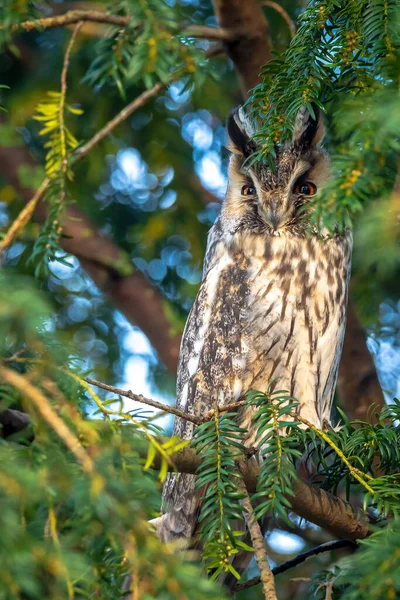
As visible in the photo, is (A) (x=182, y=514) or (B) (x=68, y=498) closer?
(B) (x=68, y=498)

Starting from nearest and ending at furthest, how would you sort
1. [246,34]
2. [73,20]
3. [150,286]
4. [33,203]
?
1. [33,203]
2. [73,20]
3. [246,34]
4. [150,286]

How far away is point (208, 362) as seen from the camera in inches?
88.7

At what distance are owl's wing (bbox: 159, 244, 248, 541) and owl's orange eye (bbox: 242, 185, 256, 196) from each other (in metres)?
0.21

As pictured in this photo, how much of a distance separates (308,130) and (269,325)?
637 millimetres

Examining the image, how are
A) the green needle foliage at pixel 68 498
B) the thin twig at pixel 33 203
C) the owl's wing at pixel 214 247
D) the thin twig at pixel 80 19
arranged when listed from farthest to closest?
the owl's wing at pixel 214 247
the thin twig at pixel 80 19
the thin twig at pixel 33 203
the green needle foliage at pixel 68 498

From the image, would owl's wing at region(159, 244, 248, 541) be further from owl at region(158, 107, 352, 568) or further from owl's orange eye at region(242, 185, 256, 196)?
owl's orange eye at region(242, 185, 256, 196)

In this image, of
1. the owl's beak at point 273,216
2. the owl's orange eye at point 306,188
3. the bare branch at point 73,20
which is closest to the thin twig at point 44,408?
the bare branch at point 73,20

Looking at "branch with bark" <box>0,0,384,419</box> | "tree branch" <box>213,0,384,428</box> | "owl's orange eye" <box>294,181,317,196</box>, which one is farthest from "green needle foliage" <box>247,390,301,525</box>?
"branch with bark" <box>0,0,384,419</box>

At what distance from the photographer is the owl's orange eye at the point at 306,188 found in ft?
7.36

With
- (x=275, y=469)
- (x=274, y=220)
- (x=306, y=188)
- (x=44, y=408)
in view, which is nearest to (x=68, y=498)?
(x=44, y=408)

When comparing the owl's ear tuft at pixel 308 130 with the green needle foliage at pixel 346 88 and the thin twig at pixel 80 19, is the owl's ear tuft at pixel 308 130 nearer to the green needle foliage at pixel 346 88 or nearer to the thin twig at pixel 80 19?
the green needle foliage at pixel 346 88

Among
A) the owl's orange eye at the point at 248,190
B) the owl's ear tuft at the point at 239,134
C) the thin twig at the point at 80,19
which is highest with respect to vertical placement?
the owl's ear tuft at the point at 239,134

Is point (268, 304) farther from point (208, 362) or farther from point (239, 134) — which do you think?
point (239, 134)

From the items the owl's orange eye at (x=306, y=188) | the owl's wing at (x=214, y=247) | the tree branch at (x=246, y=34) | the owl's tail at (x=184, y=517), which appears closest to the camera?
the owl's tail at (x=184, y=517)
